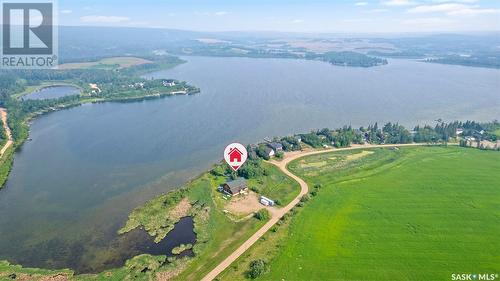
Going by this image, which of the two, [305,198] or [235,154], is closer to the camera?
[305,198]

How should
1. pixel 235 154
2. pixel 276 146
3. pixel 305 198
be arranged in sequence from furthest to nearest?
pixel 276 146 < pixel 235 154 < pixel 305 198

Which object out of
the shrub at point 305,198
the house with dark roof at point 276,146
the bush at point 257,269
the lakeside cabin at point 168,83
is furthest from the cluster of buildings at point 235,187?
the lakeside cabin at point 168,83

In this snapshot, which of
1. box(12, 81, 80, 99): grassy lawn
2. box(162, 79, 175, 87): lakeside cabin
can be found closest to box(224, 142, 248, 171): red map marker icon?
box(162, 79, 175, 87): lakeside cabin

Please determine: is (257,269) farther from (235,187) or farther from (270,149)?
(270,149)

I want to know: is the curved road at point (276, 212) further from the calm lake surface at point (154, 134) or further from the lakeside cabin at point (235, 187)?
the calm lake surface at point (154, 134)

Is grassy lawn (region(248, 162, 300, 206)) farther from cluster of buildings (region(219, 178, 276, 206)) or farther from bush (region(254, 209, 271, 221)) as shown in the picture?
bush (region(254, 209, 271, 221))

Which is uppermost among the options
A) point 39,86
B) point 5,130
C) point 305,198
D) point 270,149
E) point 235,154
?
point 39,86

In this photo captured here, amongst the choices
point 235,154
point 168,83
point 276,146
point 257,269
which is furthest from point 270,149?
point 168,83
